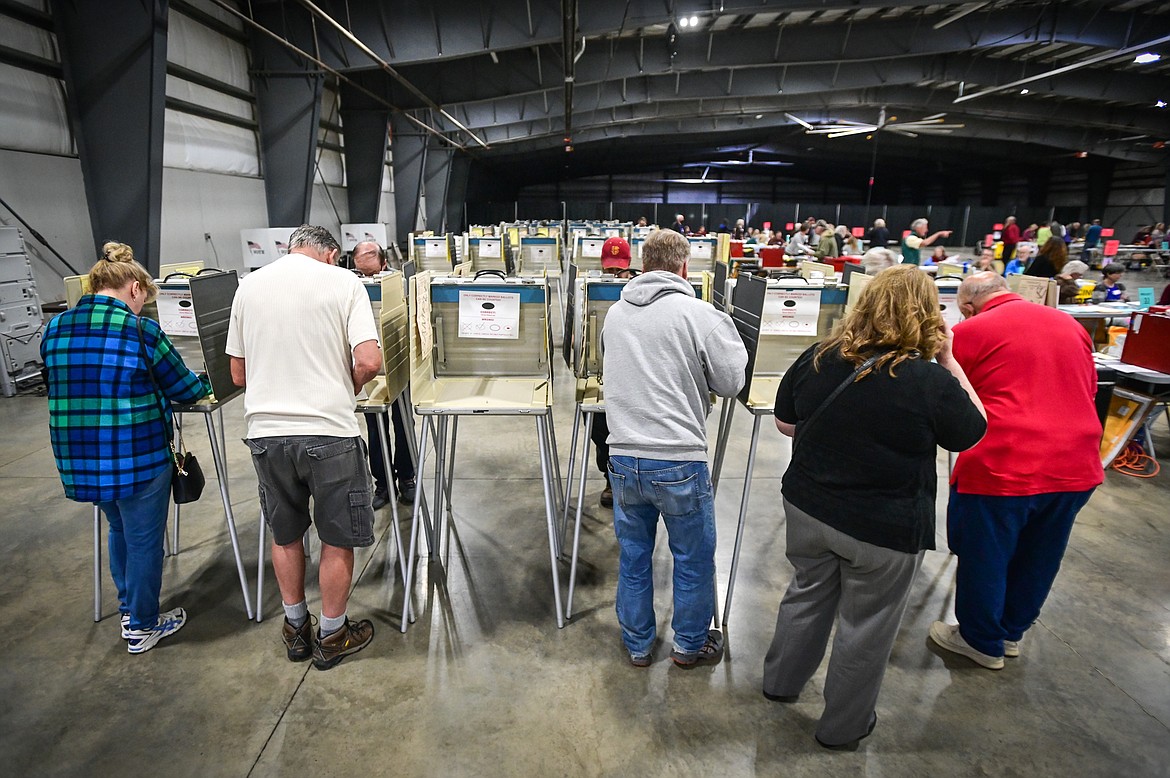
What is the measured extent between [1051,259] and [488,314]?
531 centimetres

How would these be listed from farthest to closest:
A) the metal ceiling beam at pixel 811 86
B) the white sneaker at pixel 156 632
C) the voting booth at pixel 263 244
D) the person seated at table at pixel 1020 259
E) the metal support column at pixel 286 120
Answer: the metal ceiling beam at pixel 811 86, the metal support column at pixel 286 120, the voting booth at pixel 263 244, the person seated at table at pixel 1020 259, the white sneaker at pixel 156 632

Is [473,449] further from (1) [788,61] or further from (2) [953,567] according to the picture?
(1) [788,61]

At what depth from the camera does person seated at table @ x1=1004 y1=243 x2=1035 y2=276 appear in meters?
7.23

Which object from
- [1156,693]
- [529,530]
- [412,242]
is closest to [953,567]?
[1156,693]

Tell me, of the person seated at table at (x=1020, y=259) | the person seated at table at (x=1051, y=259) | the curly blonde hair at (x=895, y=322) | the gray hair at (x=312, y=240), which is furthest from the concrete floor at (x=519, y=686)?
the person seated at table at (x=1020, y=259)

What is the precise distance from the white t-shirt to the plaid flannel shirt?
0.41 meters

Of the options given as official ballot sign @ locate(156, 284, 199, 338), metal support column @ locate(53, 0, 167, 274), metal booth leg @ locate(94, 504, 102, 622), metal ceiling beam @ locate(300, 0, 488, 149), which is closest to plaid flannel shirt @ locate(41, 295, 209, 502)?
metal booth leg @ locate(94, 504, 102, 622)

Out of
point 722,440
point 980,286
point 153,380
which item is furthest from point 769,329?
point 153,380

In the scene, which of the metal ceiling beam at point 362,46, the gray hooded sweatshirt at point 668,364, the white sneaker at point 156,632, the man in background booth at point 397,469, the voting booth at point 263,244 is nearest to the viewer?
the gray hooded sweatshirt at point 668,364

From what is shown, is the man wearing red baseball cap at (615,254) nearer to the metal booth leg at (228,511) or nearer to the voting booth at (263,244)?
the metal booth leg at (228,511)

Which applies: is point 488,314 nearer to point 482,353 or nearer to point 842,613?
point 482,353

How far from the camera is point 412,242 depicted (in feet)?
24.3

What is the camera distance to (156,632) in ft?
8.00

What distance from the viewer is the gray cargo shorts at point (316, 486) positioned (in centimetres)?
205
